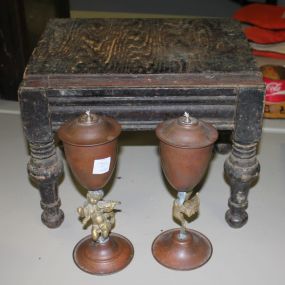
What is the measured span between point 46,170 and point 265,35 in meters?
1.62

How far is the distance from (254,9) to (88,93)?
73.9 inches

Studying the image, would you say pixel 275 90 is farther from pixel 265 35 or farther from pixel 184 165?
pixel 184 165

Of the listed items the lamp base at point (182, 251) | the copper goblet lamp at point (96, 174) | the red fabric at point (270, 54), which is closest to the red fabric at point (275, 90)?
the red fabric at point (270, 54)

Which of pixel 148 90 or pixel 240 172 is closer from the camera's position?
pixel 148 90

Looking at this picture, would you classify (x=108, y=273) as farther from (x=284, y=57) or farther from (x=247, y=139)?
(x=284, y=57)

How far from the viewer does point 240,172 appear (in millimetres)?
1591

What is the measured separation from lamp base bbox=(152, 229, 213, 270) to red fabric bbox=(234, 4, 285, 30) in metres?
1.58

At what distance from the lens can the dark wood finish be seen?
1491 millimetres

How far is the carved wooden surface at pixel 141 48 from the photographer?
1544 millimetres

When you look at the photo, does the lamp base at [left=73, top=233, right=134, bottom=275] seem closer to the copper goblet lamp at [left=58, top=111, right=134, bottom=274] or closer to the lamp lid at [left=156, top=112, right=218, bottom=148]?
the copper goblet lamp at [left=58, top=111, right=134, bottom=274]

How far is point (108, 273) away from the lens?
156cm

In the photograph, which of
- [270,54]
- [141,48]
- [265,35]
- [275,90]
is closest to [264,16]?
[265,35]

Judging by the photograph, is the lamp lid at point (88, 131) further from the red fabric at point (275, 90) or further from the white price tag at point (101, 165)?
the red fabric at point (275, 90)

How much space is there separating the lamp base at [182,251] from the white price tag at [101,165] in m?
0.31
